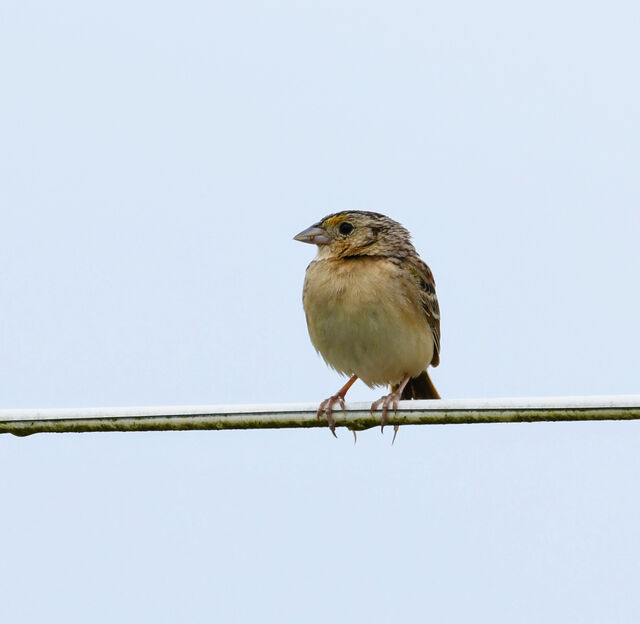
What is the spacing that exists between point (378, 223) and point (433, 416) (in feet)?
12.0

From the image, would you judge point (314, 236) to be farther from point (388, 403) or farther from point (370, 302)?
point (388, 403)

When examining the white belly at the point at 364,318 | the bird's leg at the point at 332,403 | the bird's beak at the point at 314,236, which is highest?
the bird's beak at the point at 314,236

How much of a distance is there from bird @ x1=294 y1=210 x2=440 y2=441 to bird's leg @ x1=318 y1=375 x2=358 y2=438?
1 cm

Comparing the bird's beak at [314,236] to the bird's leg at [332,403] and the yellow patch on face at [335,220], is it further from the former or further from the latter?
the bird's leg at [332,403]

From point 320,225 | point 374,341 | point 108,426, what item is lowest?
point 108,426

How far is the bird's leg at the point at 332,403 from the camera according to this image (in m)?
6.70

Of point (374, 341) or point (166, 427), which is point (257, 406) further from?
point (374, 341)

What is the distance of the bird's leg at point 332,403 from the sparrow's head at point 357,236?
0.91 m

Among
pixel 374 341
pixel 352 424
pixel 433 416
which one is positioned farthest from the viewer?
pixel 374 341

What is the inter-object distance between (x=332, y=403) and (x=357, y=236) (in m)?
1.69

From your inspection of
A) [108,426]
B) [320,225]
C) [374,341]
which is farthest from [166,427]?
[320,225]

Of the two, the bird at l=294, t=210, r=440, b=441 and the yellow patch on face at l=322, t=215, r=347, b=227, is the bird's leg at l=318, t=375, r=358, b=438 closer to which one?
the bird at l=294, t=210, r=440, b=441

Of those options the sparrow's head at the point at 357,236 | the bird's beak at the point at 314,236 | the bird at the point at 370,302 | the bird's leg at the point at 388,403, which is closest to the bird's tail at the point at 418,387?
the bird at the point at 370,302

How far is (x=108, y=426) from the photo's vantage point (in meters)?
6.21
